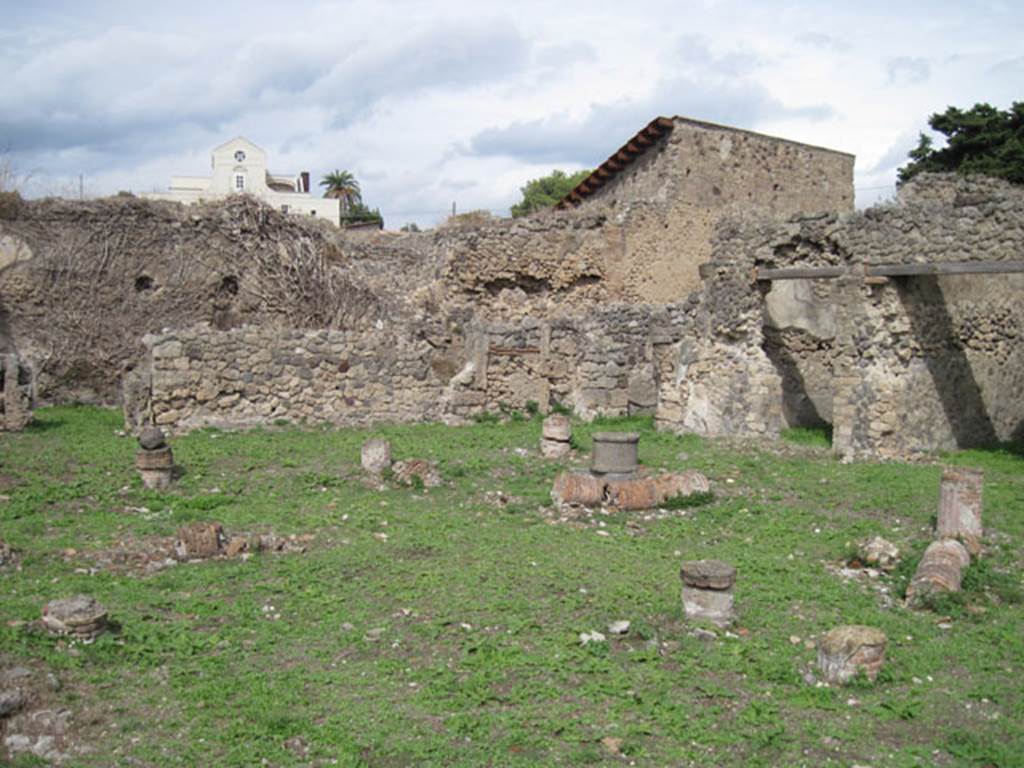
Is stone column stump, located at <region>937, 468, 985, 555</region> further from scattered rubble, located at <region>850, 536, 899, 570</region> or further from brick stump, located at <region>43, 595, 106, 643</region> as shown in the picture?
brick stump, located at <region>43, 595, 106, 643</region>

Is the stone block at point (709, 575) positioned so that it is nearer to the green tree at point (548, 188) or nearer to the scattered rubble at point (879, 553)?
the scattered rubble at point (879, 553)

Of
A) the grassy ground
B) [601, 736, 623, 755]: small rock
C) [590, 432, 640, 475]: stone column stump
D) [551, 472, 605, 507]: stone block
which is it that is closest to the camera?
[601, 736, 623, 755]: small rock

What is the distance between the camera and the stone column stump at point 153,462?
1077 centimetres

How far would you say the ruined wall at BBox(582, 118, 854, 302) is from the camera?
878 inches

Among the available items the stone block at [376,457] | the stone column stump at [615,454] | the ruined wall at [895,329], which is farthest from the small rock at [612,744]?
the ruined wall at [895,329]

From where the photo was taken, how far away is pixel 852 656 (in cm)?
564

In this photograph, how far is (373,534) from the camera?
9.05m

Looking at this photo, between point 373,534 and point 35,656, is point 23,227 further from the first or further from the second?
point 35,656

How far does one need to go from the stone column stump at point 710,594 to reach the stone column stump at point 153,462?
669 cm

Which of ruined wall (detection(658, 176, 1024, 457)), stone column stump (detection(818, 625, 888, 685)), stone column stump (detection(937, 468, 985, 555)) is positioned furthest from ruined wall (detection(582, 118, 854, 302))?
stone column stump (detection(818, 625, 888, 685))

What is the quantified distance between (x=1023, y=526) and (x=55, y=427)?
13.6m

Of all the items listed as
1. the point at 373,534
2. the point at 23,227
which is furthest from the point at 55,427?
the point at 373,534

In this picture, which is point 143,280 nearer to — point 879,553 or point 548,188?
point 879,553

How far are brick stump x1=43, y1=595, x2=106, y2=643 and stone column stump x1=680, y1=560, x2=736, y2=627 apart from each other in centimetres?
397
